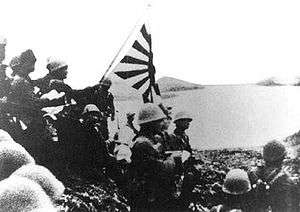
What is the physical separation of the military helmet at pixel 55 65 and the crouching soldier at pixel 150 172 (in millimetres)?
2201

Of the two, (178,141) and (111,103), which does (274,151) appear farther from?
(111,103)

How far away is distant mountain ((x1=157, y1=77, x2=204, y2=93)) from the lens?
1017 centimetres

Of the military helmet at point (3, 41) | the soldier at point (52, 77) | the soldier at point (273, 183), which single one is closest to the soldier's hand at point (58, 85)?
the soldier at point (52, 77)

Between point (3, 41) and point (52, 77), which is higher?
point (3, 41)

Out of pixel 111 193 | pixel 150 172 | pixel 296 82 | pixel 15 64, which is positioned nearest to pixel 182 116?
pixel 111 193

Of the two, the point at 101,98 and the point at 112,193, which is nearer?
the point at 112,193

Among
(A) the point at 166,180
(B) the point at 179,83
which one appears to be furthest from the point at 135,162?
(B) the point at 179,83

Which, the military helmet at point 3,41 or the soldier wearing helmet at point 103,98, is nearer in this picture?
the military helmet at point 3,41

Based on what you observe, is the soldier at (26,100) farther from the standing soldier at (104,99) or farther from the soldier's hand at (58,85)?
the standing soldier at (104,99)

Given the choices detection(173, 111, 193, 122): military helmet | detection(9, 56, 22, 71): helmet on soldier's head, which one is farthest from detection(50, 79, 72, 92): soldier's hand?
detection(173, 111, 193, 122): military helmet

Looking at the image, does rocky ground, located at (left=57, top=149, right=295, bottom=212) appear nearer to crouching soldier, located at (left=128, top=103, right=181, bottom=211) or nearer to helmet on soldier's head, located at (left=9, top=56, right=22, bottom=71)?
crouching soldier, located at (left=128, top=103, right=181, bottom=211)

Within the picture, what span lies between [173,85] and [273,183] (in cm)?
511

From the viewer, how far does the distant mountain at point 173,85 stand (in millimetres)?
10172

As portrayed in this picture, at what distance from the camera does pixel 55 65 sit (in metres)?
7.99
